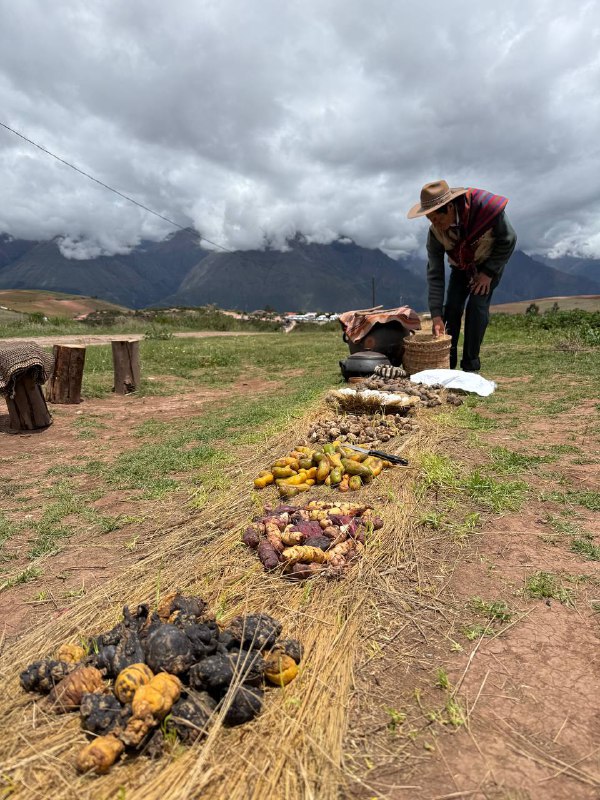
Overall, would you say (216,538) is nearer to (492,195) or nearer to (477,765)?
(477,765)

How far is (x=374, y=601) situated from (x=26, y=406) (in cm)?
534

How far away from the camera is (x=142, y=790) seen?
1.30 meters

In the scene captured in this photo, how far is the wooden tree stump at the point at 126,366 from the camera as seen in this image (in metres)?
8.05

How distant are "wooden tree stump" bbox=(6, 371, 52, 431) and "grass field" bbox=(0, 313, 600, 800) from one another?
839 mm

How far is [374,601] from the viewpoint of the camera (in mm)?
2168

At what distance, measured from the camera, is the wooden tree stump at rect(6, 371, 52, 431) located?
5.65 metres

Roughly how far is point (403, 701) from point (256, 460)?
110 inches

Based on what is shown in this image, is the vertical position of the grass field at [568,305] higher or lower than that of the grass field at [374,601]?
higher

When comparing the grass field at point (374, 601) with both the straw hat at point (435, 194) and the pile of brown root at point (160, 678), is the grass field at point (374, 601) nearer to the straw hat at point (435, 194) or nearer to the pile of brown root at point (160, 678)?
the pile of brown root at point (160, 678)

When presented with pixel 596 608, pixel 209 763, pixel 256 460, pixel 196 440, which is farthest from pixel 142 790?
pixel 196 440

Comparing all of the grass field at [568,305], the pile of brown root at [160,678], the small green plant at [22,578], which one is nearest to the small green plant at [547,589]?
the pile of brown root at [160,678]

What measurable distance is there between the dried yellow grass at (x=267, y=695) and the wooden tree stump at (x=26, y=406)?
380 centimetres

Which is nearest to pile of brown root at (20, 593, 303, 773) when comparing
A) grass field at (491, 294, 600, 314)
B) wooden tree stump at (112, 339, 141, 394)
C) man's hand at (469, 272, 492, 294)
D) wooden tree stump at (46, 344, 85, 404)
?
man's hand at (469, 272, 492, 294)

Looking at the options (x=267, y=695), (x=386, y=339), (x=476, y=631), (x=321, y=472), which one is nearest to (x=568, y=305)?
(x=386, y=339)
